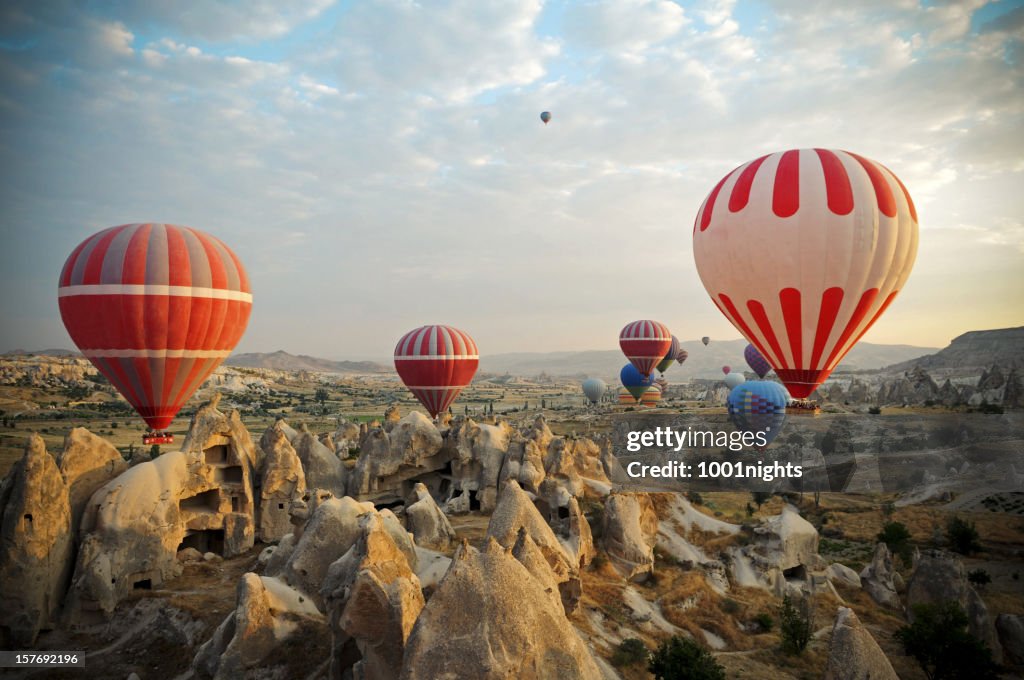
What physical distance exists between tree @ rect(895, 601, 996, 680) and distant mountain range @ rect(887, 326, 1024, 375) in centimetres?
11478

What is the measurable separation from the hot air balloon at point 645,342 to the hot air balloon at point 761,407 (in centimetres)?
2596

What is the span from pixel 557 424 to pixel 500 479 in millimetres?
40950

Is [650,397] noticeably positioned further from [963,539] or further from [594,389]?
[963,539]

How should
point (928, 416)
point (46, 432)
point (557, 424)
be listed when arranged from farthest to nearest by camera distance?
1. point (557, 424)
2. point (46, 432)
3. point (928, 416)

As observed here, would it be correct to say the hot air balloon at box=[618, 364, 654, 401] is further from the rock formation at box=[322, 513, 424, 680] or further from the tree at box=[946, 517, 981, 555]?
the rock formation at box=[322, 513, 424, 680]

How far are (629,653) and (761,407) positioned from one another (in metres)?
27.8

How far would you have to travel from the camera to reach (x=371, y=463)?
979 inches

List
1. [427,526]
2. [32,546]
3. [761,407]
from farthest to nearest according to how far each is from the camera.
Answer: [761,407]
[427,526]
[32,546]

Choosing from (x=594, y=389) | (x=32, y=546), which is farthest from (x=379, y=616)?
(x=594, y=389)

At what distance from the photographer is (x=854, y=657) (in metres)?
10.7

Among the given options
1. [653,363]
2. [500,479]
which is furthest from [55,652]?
[653,363]

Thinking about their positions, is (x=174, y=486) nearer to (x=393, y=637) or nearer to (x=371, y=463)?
(x=371, y=463)

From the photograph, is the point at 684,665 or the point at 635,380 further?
the point at 635,380

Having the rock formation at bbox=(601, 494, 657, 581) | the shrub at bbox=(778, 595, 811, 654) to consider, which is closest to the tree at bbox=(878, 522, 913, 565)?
the shrub at bbox=(778, 595, 811, 654)
